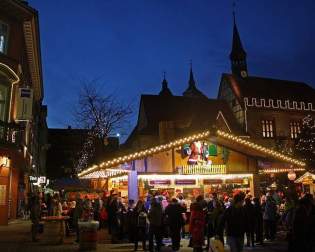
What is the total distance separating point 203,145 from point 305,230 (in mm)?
12292

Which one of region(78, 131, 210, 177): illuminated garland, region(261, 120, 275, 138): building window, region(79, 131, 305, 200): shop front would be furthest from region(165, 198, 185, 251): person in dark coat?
region(261, 120, 275, 138): building window

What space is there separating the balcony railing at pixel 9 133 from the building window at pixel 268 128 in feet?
128

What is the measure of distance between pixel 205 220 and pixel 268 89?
151 feet

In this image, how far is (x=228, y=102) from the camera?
184 feet

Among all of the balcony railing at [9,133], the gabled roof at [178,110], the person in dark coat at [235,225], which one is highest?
the gabled roof at [178,110]

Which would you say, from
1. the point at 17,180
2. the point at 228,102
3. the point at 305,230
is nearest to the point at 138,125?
the point at 228,102

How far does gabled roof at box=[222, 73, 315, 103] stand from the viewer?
54.5 meters

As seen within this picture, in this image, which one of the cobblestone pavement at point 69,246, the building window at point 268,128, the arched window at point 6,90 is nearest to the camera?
the cobblestone pavement at point 69,246

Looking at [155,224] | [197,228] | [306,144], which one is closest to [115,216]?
[155,224]

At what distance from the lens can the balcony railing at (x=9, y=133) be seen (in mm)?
20219

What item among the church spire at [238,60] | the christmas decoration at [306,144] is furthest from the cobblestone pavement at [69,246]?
the church spire at [238,60]

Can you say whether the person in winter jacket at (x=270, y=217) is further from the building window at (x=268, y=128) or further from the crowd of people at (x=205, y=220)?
the building window at (x=268, y=128)

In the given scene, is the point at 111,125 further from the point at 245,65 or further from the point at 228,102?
the point at 245,65

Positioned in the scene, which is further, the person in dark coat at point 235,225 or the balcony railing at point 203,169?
the balcony railing at point 203,169
